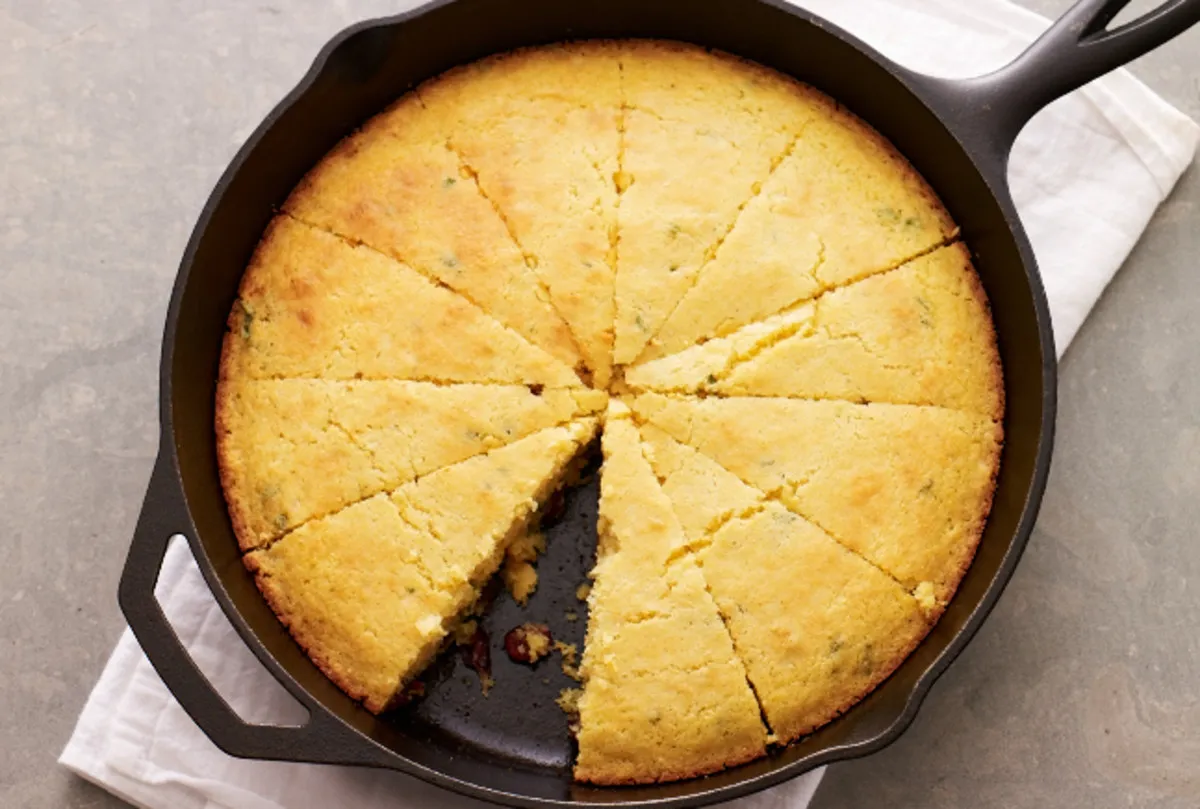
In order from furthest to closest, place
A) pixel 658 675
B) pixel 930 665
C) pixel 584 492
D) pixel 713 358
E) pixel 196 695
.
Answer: pixel 584 492, pixel 713 358, pixel 658 675, pixel 930 665, pixel 196 695

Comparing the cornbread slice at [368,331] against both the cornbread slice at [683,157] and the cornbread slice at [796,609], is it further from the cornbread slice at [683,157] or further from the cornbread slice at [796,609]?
the cornbread slice at [796,609]

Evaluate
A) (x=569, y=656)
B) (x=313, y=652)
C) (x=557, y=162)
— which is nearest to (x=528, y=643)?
(x=569, y=656)

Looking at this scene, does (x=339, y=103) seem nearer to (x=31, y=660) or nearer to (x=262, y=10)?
(x=262, y=10)

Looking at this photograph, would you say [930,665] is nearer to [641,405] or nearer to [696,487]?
[696,487]

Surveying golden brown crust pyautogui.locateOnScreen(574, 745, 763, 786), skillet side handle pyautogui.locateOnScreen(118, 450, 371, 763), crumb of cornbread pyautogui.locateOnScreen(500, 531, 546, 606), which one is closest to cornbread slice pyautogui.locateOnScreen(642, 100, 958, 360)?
crumb of cornbread pyautogui.locateOnScreen(500, 531, 546, 606)

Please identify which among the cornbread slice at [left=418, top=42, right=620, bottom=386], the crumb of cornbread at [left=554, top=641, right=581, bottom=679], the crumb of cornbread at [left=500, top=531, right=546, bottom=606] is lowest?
the crumb of cornbread at [left=554, top=641, right=581, bottom=679]

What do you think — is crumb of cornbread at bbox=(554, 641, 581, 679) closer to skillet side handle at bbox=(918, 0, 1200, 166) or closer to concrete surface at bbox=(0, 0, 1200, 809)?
concrete surface at bbox=(0, 0, 1200, 809)
